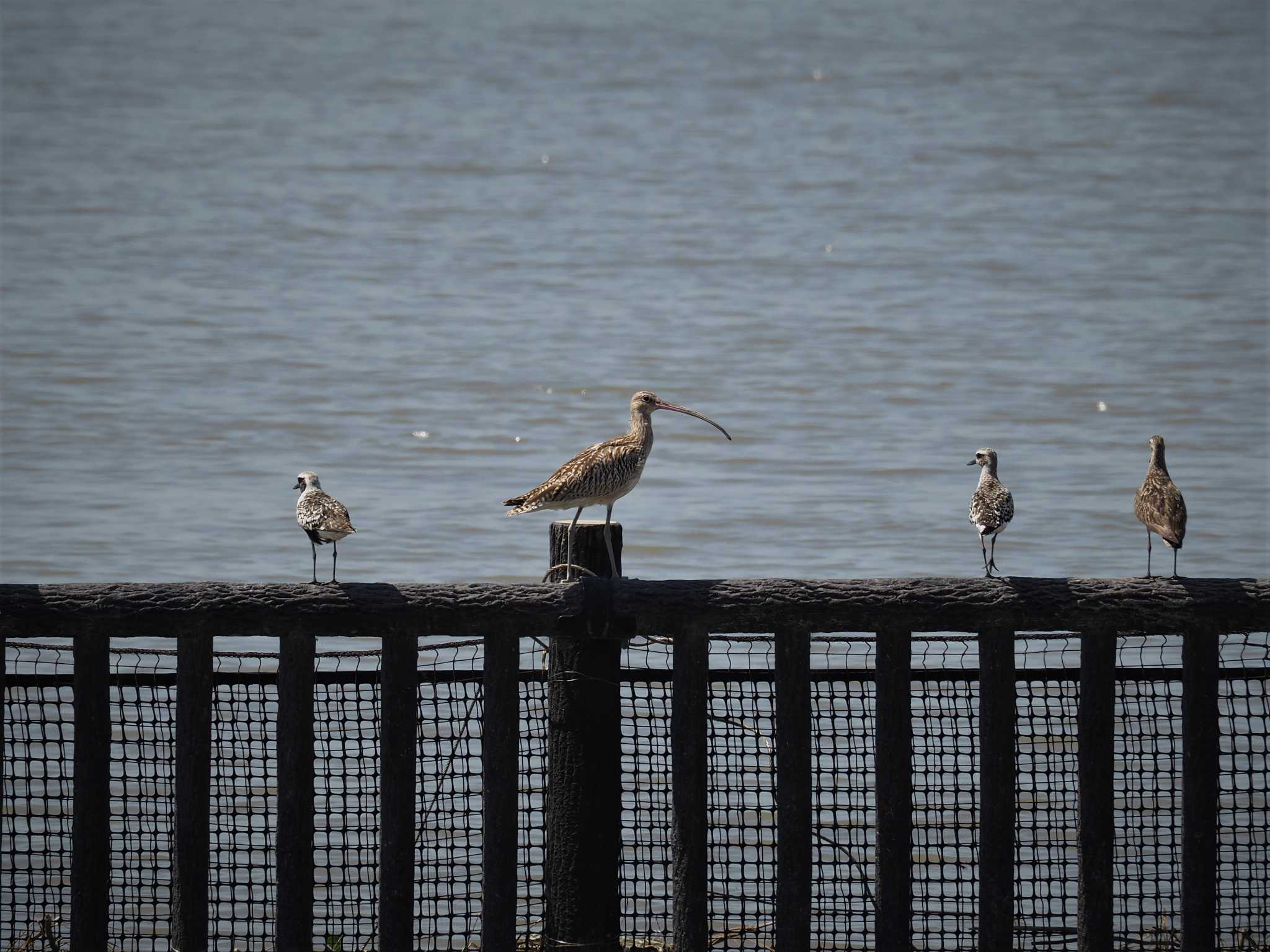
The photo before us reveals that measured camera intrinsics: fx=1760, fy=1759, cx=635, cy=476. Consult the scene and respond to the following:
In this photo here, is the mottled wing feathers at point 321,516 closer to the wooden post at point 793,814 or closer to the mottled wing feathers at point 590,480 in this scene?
the mottled wing feathers at point 590,480

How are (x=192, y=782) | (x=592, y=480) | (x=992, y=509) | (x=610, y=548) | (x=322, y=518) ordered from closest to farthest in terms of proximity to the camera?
(x=192, y=782)
(x=610, y=548)
(x=592, y=480)
(x=322, y=518)
(x=992, y=509)

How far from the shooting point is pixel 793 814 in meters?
5.80

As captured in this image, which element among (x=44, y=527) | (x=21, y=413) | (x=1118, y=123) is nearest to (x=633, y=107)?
(x=1118, y=123)

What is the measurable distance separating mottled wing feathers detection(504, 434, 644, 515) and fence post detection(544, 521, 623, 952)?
89 cm

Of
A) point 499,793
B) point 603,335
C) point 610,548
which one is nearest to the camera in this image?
point 499,793

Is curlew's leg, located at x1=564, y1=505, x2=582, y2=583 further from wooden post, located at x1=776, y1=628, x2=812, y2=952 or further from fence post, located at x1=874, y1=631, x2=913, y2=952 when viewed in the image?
fence post, located at x1=874, y1=631, x2=913, y2=952

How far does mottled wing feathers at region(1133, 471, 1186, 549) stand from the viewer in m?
6.92

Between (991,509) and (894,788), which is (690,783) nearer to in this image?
(894,788)

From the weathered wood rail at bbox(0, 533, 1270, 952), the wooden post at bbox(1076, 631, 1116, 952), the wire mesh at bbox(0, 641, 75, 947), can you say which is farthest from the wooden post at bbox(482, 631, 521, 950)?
the wooden post at bbox(1076, 631, 1116, 952)

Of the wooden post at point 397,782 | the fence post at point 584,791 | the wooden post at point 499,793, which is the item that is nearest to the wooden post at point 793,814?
the fence post at point 584,791

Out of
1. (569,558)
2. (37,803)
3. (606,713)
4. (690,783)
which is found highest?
Result: (569,558)

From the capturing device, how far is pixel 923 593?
571 cm

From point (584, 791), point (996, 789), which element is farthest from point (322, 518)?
point (996, 789)

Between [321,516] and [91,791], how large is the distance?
1.55 meters
